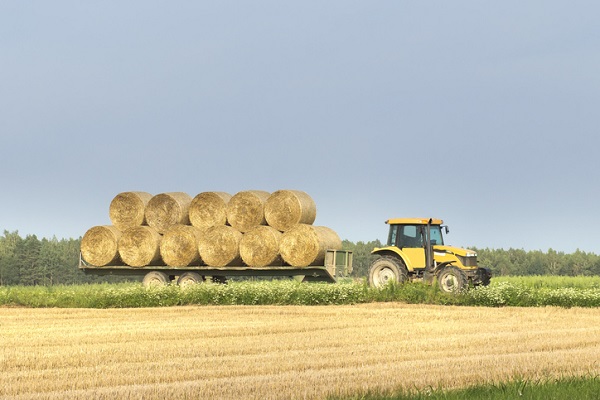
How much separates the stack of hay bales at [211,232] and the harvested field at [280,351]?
4.40 m

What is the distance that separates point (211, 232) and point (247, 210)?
4.07 ft

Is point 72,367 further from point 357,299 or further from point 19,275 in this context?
point 19,275

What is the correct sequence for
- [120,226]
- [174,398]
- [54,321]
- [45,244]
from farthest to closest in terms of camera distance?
[45,244], [120,226], [54,321], [174,398]

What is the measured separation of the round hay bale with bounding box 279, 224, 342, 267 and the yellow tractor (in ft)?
5.31

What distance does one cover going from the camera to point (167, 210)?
26422 millimetres

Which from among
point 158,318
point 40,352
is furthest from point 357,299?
point 40,352

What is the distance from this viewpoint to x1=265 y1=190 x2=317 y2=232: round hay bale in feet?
81.3

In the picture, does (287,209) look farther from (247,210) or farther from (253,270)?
(253,270)

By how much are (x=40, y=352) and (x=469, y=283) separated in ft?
42.1

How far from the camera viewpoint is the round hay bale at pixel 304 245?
24203mm

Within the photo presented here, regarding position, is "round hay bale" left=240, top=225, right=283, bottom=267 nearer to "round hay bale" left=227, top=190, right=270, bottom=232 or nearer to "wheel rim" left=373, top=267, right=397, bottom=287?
"round hay bale" left=227, top=190, right=270, bottom=232

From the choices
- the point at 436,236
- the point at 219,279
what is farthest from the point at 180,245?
the point at 436,236

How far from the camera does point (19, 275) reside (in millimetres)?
42906

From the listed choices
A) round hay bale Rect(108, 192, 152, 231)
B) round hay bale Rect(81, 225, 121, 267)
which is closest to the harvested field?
round hay bale Rect(81, 225, 121, 267)
